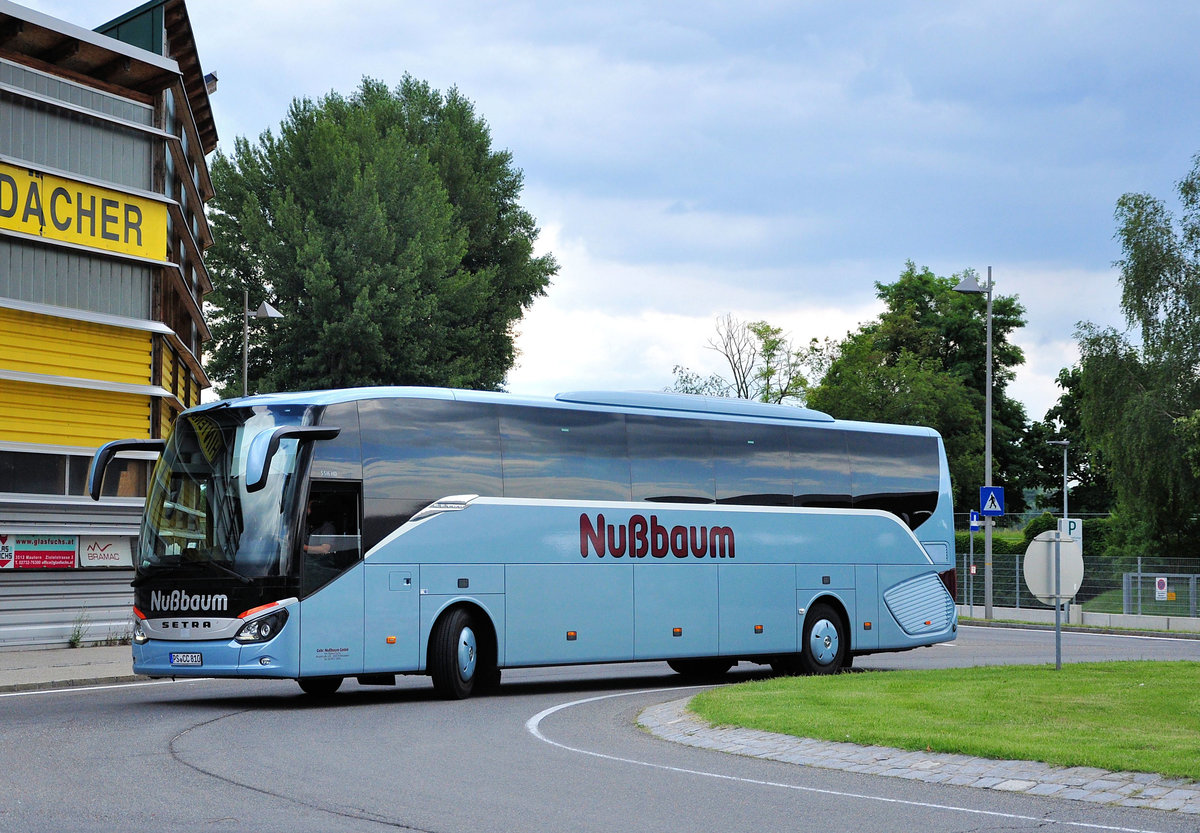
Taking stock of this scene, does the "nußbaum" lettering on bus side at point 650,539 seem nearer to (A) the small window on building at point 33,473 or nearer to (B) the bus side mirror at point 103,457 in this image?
(B) the bus side mirror at point 103,457

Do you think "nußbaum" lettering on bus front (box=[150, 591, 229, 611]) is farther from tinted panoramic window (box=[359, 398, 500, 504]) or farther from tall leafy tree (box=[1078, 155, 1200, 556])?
tall leafy tree (box=[1078, 155, 1200, 556])

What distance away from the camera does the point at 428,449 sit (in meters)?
17.9

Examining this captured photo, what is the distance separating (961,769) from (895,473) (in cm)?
1236

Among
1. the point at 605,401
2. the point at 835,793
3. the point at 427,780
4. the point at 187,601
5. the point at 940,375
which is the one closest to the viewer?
the point at 835,793

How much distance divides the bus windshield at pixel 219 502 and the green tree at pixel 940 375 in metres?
57.9

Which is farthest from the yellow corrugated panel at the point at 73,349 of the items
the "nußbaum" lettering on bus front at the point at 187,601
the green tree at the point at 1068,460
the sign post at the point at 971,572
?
the green tree at the point at 1068,460

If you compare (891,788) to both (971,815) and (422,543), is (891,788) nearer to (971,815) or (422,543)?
(971,815)

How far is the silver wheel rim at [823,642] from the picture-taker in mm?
22359

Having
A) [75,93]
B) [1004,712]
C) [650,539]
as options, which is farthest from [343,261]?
[1004,712]

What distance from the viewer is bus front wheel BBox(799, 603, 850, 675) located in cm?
2230

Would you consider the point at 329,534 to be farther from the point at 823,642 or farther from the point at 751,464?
the point at 823,642

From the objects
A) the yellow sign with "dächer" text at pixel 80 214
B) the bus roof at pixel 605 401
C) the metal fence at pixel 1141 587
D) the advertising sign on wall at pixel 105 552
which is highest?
the yellow sign with "dächer" text at pixel 80 214

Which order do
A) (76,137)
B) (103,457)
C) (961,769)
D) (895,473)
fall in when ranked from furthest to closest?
1. (76,137)
2. (895,473)
3. (103,457)
4. (961,769)

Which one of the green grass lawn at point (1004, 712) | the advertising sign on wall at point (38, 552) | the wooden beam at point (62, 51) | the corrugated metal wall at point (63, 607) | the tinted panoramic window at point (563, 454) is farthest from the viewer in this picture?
the wooden beam at point (62, 51)
